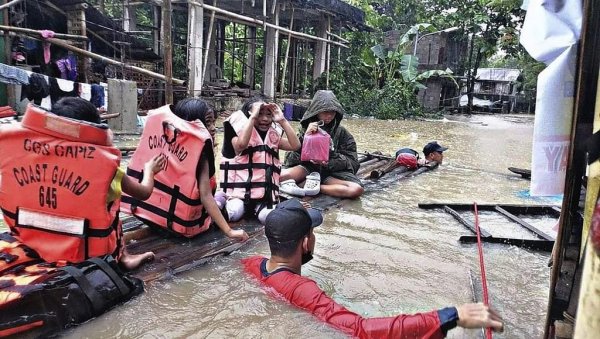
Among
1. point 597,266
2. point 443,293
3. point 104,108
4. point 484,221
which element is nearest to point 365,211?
point 484,221

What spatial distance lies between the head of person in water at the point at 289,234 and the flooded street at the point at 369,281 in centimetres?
27

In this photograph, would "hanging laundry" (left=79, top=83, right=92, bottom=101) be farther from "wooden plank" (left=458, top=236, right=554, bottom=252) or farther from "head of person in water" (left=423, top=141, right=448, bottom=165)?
"wooden plank" (left=458, top=236, right=554, bottom=252)

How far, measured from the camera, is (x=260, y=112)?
14.0 feet

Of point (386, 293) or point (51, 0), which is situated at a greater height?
point (51, 0)

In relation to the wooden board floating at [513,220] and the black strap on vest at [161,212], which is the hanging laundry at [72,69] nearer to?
the black strap on vest at [161,212]

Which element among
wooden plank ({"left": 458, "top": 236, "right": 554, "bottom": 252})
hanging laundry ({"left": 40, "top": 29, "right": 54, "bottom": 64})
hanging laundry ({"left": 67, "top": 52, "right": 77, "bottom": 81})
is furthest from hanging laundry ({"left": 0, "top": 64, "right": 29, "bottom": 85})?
wooden plank ({"left": 458, "top": 236, "right": 554, "bottom": 252})

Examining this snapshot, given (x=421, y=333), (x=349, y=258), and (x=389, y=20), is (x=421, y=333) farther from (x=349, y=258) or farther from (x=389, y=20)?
(x=389, y=20)

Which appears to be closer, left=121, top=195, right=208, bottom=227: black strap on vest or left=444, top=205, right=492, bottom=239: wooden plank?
left=121, top=195, right=208, bottom=227: black strap on vest

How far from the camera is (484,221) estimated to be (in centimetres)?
514

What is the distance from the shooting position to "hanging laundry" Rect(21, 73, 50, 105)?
27.3 ft

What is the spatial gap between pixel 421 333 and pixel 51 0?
39.7 ft

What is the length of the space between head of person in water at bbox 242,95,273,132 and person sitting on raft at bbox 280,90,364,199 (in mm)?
1000

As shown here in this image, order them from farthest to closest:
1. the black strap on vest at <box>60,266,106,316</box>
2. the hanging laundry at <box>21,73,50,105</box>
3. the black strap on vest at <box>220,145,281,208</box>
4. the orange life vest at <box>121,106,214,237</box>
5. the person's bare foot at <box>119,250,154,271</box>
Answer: the hanging laundry at <box>21,73,50,105</box> < the black strap on vest at <box>220,145,281,208</box> < the orange life vest at <box>121,106,214,237</box> < the person's bare foot at <box>119,250,154,271</box> < the black strap on vest at <box>60,266,106,316</box>

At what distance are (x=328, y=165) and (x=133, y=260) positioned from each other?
3023mm
